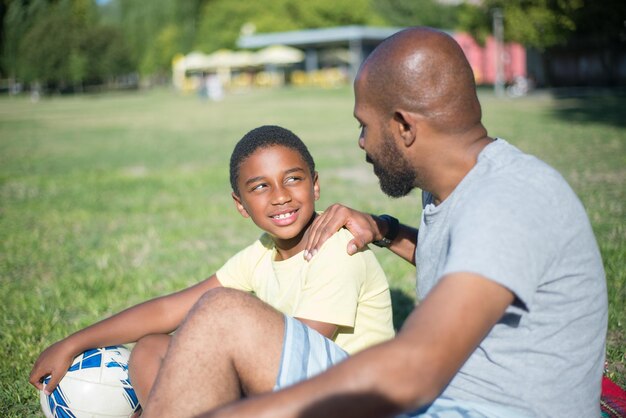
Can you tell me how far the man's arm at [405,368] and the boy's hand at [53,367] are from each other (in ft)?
5.50

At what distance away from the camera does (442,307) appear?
1.63 meters

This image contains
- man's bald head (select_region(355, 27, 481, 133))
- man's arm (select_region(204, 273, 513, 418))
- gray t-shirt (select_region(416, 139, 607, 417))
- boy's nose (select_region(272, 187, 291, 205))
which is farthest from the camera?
boy's nose (select_region(272, 187, 291, 205))

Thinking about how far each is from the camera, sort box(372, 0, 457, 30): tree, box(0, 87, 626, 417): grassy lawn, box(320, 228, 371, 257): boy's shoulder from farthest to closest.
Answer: box(372, 0, 457, 30): tree
box(0, 87, 626, 417): grassy lawn
box(320, 228, 371, 257): boy's shoulder

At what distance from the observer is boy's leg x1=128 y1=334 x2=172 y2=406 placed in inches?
107

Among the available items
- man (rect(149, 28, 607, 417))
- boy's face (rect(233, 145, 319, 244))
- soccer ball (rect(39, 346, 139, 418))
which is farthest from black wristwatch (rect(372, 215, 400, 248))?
soccer ball (rect(39, 346, 139, 418))

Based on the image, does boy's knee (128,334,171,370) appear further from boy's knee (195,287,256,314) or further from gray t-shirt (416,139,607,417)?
gray t-shirt (416,139,607,417)

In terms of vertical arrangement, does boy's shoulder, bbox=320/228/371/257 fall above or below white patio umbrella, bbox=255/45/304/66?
below

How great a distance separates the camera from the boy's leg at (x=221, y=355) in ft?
6.73

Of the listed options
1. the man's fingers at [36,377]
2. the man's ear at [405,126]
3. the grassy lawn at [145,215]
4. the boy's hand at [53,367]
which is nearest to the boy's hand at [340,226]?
the man's ear at [405,126]

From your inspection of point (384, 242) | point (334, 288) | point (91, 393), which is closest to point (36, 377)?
point (91, 393)

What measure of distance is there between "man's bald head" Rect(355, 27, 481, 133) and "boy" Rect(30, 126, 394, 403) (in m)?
0.80

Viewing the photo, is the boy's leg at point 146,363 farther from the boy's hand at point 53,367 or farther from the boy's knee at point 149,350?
the boy's hand at point 53,367

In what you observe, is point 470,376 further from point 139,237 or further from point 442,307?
point 139,237

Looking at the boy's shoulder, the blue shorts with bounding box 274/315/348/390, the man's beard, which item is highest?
the man's beard
